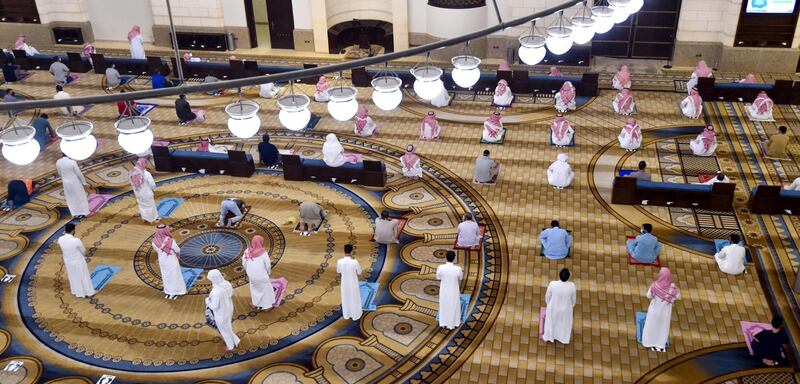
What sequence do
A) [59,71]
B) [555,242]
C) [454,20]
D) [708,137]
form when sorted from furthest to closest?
[454,20] < [59,71] < [708,137] < [555,242]

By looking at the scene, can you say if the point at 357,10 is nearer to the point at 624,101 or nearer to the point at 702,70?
the point at 624,101


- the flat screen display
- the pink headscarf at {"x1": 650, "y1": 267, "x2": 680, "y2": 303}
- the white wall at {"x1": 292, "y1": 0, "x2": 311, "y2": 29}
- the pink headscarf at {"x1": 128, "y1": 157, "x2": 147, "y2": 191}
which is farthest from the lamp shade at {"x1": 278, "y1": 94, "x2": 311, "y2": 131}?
the flat screen display

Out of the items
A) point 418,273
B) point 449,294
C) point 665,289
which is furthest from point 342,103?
point 665,289

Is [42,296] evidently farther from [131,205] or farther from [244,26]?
[244,26]

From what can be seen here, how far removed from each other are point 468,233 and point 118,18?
12.2 m

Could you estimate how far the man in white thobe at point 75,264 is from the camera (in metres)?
8.59

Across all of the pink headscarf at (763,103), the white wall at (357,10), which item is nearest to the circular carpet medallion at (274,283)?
the pink headscarf at (763,103)

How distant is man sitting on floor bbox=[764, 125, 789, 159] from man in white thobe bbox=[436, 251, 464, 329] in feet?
20.7

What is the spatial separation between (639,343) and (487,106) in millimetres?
6836

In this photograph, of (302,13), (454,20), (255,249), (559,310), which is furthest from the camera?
(302,13)

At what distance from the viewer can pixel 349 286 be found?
322 inches

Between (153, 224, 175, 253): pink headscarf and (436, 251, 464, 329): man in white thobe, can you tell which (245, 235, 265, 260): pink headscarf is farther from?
(436, 251, 464, 329): man in white thobe

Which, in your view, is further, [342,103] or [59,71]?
[59,71]

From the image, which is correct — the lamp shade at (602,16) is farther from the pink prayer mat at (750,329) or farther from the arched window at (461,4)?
the arched window at (461,4)
